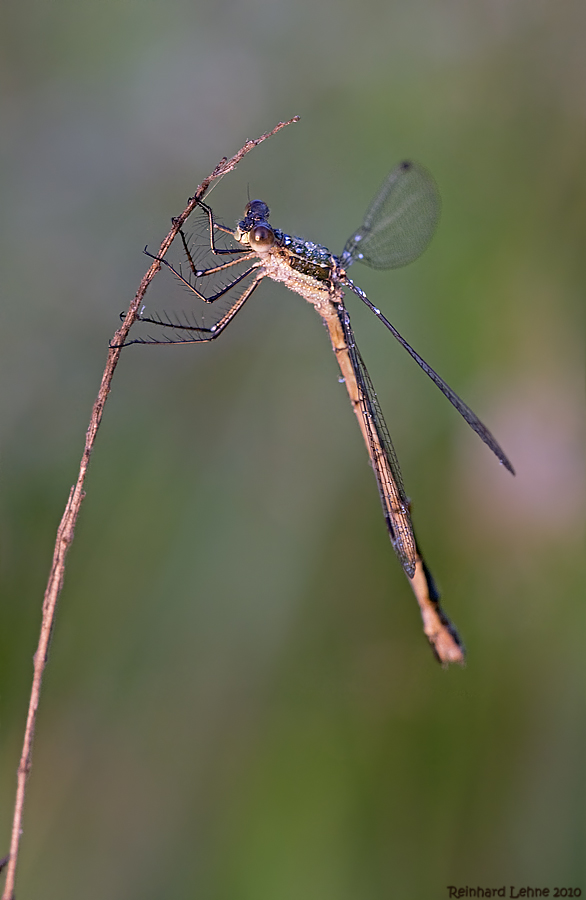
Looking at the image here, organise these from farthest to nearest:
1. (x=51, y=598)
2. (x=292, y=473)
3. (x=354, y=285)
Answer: (x=292, y=473), (x=354, y=285), (x=51, y=598)

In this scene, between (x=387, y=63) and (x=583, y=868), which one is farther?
(x=387, y=63)

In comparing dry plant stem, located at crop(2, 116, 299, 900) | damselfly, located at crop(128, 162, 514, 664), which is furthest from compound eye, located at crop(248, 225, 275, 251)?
dry plant stem, located at crop(2, 116, 299, 900)

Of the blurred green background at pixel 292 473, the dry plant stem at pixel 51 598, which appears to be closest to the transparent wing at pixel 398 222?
the blurred green background at pixel 292 473

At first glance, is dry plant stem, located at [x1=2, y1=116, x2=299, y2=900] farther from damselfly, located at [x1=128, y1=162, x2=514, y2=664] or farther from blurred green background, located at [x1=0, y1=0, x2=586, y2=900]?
blurred green background, located at [x1=0, y1=0, x2=586, y2=900]

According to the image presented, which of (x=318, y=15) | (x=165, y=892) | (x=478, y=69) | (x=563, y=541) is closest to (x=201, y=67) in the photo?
(x=318, y=15)

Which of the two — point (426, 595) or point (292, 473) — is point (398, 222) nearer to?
point (292, 473)

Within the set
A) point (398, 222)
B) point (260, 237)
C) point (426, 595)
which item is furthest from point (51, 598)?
point (398, 222)

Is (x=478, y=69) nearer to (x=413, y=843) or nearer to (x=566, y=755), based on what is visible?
(x=566, y=755)
